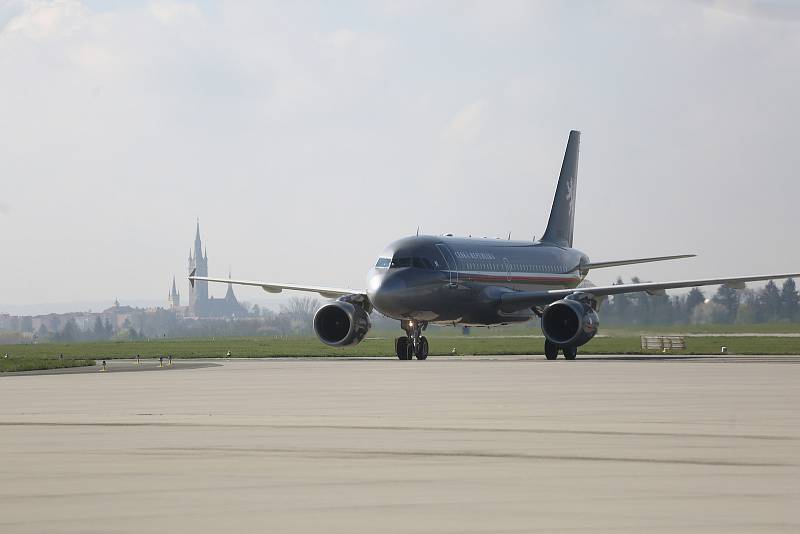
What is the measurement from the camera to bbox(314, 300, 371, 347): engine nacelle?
165 ft

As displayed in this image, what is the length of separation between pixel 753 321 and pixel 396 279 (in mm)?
41037

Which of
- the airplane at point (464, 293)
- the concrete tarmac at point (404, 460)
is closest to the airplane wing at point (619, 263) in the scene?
the airplane at point (464, 293)

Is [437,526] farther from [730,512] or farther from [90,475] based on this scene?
[90,475]

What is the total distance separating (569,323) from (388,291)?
6436mm

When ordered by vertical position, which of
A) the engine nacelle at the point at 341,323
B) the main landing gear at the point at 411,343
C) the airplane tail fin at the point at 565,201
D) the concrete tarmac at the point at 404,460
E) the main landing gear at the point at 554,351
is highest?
the airplane tail fin at the point at 565,201

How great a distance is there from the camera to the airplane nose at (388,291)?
46.6 m

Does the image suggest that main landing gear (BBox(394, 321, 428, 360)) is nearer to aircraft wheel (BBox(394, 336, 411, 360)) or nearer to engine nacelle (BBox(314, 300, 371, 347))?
aircraft wheel (BBox(394, 336, 411, 360))

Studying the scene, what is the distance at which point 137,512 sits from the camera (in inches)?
405

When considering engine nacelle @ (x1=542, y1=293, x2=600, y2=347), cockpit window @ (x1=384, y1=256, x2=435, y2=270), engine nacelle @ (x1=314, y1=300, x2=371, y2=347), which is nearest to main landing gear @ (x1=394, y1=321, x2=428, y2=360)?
engine nacelle @ (x1=314, y1=300, x2=371, y2=347)

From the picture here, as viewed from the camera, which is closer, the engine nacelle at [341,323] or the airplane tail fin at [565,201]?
the engine nacelle at [341,323]

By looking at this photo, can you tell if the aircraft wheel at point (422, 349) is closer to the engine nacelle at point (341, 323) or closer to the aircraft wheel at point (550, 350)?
the engine nacelle at point (341, 323)

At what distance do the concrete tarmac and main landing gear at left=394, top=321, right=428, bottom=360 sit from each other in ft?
70.2

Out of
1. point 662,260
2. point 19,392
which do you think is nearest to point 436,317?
point 662,260

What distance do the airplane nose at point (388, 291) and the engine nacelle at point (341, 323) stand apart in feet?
11.4
